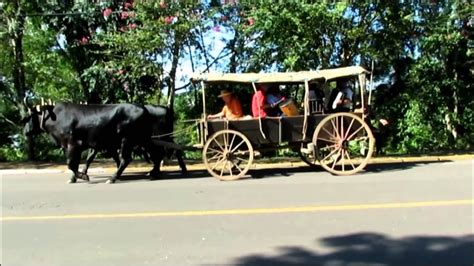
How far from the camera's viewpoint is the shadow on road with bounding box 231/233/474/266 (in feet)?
19.8

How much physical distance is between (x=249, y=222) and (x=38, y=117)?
695cm

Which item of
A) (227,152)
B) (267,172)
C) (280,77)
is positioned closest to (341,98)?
(280,77)

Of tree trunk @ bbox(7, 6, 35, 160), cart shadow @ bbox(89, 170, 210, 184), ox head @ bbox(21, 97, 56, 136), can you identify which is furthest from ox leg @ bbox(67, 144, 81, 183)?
tree trunk @ bbox(7, 6, 35, 160)

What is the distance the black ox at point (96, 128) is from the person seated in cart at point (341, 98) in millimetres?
3775

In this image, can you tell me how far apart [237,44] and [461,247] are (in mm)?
12124

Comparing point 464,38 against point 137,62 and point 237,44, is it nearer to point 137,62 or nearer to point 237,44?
point 237,44

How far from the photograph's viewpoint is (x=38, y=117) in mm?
13031

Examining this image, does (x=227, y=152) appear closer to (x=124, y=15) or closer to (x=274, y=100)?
(x=274, y=100)

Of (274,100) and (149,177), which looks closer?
(274,100)

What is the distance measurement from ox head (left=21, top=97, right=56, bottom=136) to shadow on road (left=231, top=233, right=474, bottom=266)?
7702 mm

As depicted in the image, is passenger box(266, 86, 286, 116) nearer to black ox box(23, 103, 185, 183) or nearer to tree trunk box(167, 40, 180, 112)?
black ox box(23, 103, 185, 183)

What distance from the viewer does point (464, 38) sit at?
60.6ft

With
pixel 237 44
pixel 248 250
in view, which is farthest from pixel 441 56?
pixel 248 250

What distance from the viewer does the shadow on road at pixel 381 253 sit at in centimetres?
604
